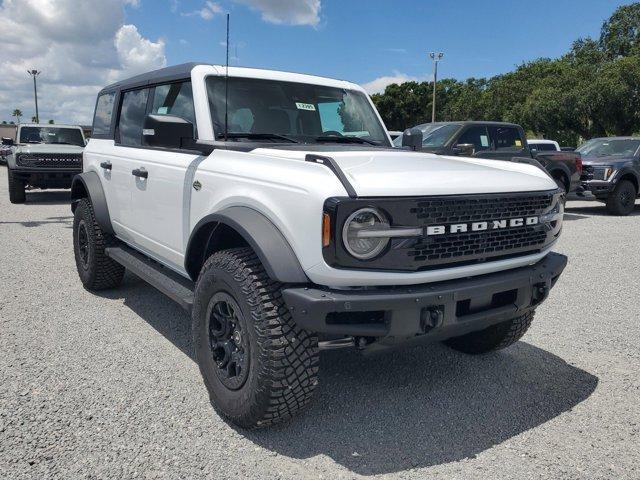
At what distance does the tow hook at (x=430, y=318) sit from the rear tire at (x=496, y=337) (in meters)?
1.14

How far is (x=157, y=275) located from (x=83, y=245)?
6.14 ft

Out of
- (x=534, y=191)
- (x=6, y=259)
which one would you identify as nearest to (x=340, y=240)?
(x=534, y=191)

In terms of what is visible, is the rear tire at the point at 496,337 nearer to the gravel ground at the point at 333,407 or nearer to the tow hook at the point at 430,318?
the gravel ground at the point at 333,407

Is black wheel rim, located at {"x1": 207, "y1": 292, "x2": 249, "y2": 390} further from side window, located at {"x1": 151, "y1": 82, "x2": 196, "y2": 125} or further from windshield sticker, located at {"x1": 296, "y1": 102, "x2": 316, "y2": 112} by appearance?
windshield sticker, located at {"x1": 296, "y1": 102, "x2": 316, "y2": 112}

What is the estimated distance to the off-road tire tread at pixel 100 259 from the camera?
491 cm

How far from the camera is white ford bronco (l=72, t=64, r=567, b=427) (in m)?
2.43

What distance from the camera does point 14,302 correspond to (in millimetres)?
4949

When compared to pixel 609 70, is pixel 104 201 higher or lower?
lower

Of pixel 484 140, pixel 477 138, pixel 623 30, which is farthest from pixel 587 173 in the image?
pixel 623 30

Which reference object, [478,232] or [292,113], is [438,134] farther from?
[478,232]

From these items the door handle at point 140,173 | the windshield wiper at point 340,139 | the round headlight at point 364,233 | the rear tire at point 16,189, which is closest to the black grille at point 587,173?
the windshield wiper at point 340,139

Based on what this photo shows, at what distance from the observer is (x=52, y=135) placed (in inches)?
552

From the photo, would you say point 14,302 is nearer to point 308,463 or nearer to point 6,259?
point 6,259

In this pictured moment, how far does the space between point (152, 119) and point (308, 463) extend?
2002 mm
